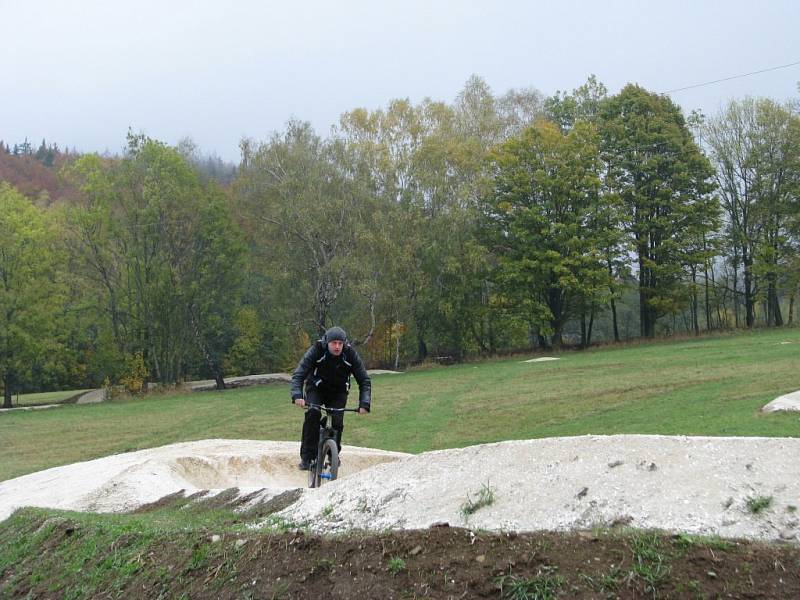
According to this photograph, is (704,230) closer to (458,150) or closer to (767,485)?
(458,150)

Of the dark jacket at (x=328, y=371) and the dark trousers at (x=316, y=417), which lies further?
the dark trousers at (x=316, y=417)

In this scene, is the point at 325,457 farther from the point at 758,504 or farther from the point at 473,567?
the point at 758,504

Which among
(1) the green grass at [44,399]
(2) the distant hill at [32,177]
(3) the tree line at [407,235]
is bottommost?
(1) the green grass at [44,399]

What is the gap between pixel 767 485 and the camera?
6.46 metres

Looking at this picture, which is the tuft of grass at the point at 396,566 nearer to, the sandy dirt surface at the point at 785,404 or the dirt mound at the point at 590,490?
the dirt mound at the point at 590,490

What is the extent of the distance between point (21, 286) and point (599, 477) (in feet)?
145

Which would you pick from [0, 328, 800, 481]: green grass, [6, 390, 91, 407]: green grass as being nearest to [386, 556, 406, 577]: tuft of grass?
[0, 328, 800, 481]: green grass

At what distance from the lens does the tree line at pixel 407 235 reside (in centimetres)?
4516

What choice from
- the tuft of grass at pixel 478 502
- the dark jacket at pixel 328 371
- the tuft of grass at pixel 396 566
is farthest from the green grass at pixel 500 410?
the tuft of grass at pixel 396 566

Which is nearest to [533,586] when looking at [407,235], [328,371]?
[328,371]

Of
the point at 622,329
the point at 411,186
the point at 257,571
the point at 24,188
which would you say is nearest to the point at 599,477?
the point at 257,571

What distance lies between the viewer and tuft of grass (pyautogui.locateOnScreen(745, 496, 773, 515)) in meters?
6.00

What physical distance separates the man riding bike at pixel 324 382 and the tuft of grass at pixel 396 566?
4.70m

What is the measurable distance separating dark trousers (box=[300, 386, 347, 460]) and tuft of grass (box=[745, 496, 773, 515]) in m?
5.40
